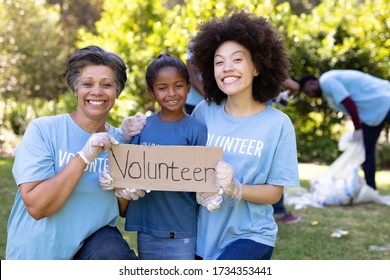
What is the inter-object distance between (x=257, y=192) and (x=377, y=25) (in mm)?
7870

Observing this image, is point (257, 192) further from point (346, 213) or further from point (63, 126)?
point (346, 213)

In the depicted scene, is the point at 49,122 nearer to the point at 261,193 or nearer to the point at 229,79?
the point at 229,79

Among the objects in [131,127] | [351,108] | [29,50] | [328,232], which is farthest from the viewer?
[29,50]

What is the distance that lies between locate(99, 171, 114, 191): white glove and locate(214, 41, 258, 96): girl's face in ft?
2.26

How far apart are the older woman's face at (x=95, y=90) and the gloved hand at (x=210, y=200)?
24.0 inches

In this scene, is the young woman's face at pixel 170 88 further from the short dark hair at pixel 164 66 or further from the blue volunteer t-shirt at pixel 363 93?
the blue volunteer t-shirt at pixel 363 93

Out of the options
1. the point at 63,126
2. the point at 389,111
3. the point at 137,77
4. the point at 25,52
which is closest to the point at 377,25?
the point at 389,111

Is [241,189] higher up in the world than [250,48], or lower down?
lower down

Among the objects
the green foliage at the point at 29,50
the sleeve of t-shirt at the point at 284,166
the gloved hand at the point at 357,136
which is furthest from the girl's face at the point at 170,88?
the green foliage at the point at 29,50

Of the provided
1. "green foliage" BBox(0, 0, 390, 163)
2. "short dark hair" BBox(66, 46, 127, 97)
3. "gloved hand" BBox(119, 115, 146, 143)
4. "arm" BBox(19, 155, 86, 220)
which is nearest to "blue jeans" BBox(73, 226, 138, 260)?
"arm" BBox(19, 155, 86, 220)

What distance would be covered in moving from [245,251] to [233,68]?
0.86 m

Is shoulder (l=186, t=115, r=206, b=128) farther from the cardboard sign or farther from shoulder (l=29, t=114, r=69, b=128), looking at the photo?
shoulder (l=29, t=114, r=69, b=128)

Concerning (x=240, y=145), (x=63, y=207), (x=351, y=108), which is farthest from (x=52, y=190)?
(x=351, y=108)

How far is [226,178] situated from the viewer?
7.07 feet
